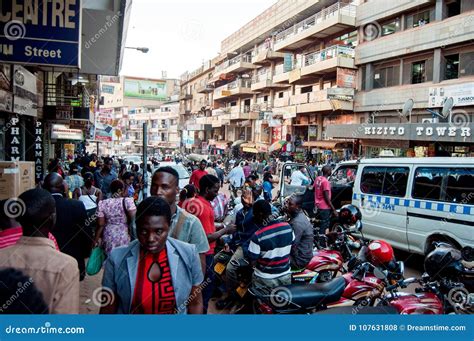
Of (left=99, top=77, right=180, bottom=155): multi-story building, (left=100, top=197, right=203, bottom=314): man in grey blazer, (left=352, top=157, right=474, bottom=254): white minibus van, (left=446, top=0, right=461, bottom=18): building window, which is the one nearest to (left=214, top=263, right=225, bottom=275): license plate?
(left=100, top=197, right=203, bottom=314): man in grey blazer

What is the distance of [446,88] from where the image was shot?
17.9 m

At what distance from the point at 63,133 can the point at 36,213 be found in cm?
1598

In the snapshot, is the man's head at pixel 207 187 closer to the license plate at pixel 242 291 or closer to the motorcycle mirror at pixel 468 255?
the license plate at pixel 242 291

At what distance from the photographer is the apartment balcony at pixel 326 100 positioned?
22.8m

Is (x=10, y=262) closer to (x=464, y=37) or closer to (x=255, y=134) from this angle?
(x=464, y=37)

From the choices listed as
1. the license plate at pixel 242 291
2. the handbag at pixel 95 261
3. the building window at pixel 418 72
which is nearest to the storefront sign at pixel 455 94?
the building window at pixel 418 72

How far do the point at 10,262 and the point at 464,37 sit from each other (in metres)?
19.8

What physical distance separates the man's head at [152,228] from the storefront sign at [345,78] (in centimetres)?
2219

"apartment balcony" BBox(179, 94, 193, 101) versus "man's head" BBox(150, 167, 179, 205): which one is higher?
"apartment balcony" BBox(179, 94, 193, 101)

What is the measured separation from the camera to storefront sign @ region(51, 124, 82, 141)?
53.1 feet

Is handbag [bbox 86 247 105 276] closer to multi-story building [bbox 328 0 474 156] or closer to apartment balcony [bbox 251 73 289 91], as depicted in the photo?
multi-story building [bbox 328 0 474 156]

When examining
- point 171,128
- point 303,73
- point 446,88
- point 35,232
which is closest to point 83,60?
point 35,232

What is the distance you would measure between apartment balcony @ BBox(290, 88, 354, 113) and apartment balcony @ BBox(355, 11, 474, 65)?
2.13 m

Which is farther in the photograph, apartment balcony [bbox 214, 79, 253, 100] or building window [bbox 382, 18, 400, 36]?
apartment balcony [bbox 214, 79, 253, 100]
